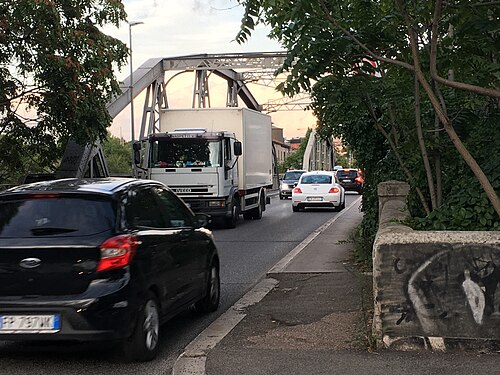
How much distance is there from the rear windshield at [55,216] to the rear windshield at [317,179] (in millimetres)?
23231

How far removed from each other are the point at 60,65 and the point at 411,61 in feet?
39.2

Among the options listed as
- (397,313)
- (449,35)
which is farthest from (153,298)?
(449,35)

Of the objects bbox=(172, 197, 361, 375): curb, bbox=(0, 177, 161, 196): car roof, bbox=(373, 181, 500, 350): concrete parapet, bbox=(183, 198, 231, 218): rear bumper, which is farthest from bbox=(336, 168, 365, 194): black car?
bbox=(373, 181, 500, 350): concrete parapet

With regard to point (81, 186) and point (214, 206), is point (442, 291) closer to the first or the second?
point (81, 186)

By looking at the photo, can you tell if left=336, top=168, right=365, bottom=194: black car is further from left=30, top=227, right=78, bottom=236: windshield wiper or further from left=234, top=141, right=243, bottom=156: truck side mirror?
left=30, top=227, right=78, bottom=236: windshield wiper

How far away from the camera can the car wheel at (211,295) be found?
8383mm

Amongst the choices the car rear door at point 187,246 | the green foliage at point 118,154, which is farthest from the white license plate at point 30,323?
the green foliage at point 118,154

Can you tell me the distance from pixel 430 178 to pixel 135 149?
13711mm

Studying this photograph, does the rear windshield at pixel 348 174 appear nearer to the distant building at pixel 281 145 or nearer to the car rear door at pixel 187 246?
the car rear door at pixel 187 246

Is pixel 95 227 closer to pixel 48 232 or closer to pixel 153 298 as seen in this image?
pixel 48 232

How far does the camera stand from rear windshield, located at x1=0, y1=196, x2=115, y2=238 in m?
6.05

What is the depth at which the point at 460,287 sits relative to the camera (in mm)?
5875

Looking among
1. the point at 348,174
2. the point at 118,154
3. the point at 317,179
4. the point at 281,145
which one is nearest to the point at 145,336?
the point at 317,179

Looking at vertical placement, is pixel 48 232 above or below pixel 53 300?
above
